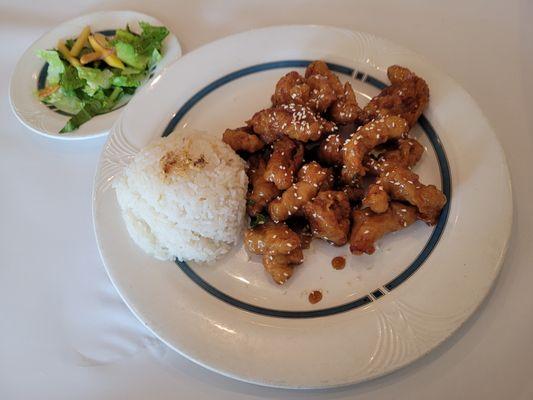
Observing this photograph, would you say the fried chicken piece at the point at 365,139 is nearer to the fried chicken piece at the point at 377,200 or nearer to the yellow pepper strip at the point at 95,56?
the fried chicken piece at the point at 377,200

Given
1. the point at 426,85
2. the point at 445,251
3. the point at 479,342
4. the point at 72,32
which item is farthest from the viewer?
the point at 72,32

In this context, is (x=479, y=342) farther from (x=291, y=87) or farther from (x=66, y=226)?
(x=66, y=226)

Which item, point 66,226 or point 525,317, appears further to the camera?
point 66,226

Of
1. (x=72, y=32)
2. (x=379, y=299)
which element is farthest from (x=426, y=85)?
(x=72, y=32)

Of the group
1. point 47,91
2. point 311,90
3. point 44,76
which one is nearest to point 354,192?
point 311,90

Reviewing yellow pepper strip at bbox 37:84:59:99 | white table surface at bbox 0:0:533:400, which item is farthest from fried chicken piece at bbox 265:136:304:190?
yellow pepper strip at bbox 37:84:59:99

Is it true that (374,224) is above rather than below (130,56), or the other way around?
above

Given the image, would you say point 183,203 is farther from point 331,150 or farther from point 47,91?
point 47,91
